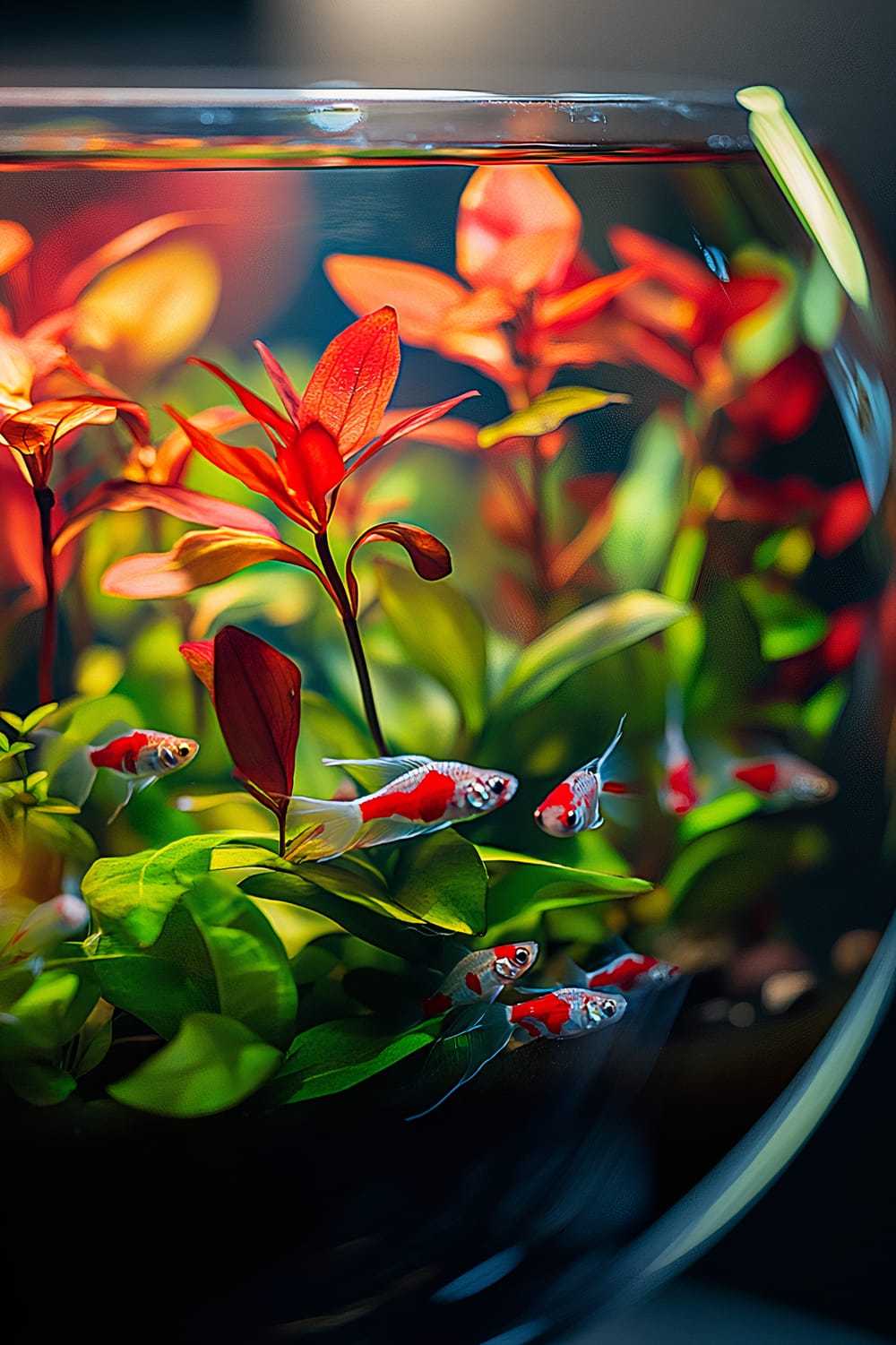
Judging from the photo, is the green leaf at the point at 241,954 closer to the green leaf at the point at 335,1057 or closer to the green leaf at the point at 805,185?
the green leaf at the point at 335,1057

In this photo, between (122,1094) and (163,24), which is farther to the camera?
(163,24)

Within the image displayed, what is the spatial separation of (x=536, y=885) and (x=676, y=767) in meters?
0.03

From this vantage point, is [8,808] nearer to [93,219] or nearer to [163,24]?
[93,219]

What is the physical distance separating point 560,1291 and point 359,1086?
0.07 m

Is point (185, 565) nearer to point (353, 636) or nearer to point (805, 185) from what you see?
point (353, 636)

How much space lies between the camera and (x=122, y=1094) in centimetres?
19

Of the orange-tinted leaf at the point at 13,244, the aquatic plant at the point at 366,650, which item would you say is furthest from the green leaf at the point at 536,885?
the orange-tinted leaf at the point at 13,244

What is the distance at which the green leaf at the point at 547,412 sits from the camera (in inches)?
7.6

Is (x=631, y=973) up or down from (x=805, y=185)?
down

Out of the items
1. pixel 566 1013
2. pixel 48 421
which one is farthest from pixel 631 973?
pixel 48 421

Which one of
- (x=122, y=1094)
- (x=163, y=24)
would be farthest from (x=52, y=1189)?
(x=163, y=24)

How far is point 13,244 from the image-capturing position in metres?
0.19

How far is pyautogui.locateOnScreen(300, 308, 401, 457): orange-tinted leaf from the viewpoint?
0.19 meters

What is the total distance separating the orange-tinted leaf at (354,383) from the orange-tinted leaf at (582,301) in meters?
0.02
